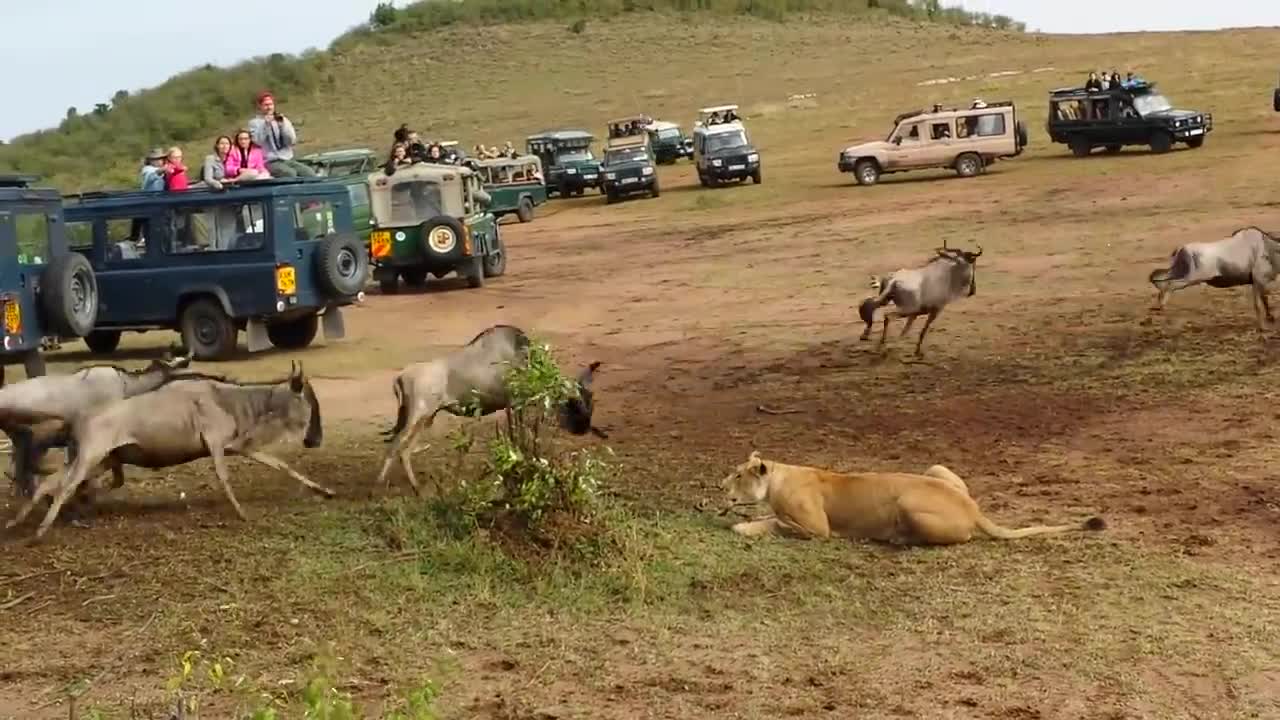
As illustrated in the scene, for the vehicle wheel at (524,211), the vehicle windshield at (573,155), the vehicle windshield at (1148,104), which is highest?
the vehicle windshield at (1148,104)

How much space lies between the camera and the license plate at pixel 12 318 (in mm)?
13055

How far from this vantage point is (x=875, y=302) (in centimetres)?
1481

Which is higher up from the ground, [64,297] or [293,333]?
[64,297]

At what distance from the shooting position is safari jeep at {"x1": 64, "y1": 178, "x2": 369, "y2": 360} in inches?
653

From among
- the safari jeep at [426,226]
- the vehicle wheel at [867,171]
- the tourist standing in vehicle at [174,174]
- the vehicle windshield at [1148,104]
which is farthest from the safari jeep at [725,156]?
the tourist standing in vehicle at [174,174]

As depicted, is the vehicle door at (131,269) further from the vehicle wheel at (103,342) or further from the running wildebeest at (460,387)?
the running wildebeest at (460,387)

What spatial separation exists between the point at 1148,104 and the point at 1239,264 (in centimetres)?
2269

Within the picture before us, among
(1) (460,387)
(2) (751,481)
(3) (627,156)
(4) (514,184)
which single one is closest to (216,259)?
(1) (460,387)

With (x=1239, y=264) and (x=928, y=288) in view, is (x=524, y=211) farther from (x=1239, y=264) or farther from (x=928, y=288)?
(x=1239, y=264)

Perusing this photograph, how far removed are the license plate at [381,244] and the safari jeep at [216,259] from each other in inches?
232

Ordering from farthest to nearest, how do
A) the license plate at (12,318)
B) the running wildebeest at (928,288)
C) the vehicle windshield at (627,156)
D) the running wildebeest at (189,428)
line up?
1. the vehicle windshield at (627,156)
2. the running wildebeest at (928,288)
3. the license plate at (12,318)
4. the running wildebeest at (189,428)

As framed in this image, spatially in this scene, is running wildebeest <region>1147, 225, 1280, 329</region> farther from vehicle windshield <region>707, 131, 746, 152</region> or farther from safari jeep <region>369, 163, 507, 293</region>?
vehicle windshield <region>707, 131, 746, 152</region>

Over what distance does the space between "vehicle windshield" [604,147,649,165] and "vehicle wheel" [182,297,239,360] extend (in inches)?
871

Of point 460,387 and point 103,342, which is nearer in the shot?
point 460,387
